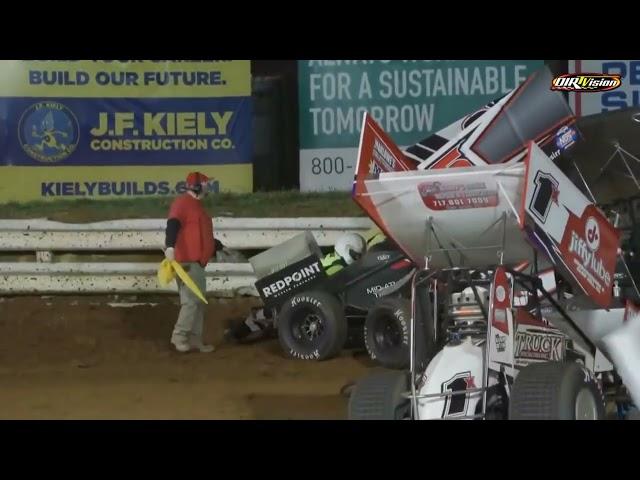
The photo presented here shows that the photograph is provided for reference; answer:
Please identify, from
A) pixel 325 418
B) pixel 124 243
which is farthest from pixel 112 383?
pixel 124 243

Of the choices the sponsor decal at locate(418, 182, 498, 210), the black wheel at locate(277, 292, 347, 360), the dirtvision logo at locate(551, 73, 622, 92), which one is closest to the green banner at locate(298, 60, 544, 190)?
the dirtvision logo at locate(551, 73, 622, 92)

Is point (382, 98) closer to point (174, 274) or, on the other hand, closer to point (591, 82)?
point (591, 82)

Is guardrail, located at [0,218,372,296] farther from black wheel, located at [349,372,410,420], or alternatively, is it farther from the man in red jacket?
black wheel, located at [349,372,410,420]

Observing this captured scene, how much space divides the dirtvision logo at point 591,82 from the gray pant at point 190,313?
4.69 m

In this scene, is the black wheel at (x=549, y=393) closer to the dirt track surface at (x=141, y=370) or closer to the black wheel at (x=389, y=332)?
the dirt track surface at (x=141, y=370)

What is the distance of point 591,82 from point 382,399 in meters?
7.41

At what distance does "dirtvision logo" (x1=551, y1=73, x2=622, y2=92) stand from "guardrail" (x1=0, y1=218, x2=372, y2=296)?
3353 millimetres

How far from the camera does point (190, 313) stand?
39.5ft

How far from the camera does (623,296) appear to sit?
898cm

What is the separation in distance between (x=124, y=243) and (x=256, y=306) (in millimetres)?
1750

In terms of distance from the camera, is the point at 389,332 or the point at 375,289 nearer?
the point at 389,332

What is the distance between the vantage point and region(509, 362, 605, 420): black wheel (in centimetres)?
704

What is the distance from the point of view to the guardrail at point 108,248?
1350 centimetres

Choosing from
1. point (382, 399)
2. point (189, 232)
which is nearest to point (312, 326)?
point (189, 232)
